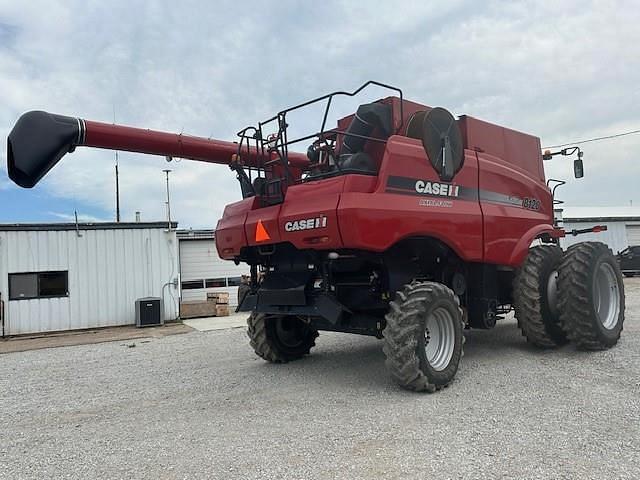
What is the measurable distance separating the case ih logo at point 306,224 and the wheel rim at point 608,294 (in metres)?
4.65

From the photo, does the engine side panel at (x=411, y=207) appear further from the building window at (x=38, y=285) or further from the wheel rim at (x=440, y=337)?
the building window at (x=38, y=285)

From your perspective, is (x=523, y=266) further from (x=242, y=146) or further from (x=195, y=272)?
(x=195, y=272)

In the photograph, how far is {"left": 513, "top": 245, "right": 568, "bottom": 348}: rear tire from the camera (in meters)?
6.85

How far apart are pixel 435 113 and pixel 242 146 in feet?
8.79

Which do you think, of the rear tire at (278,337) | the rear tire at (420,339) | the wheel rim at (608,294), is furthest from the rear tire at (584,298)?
the rear tire at (278,337)

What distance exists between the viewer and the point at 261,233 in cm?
609

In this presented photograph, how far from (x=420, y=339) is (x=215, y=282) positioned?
14929mm

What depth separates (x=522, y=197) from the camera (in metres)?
7.43

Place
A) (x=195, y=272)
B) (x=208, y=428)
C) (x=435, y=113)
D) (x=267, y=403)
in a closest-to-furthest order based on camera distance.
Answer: (x=208, y=428) → (x=267, y=403) → (x=435, y=113) → (x=195, y=272)

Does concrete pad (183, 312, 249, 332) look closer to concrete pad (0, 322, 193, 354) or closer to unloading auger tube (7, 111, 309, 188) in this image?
concrete pad (0, 322, 193, 354)

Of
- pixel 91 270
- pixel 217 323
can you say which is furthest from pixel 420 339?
pixel 91 270

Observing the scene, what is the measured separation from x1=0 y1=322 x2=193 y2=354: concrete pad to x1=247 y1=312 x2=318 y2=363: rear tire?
6361 mm

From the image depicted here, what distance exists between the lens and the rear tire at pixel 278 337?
723 cm

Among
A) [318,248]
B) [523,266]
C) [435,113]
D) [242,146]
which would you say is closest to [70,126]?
[242,146]
